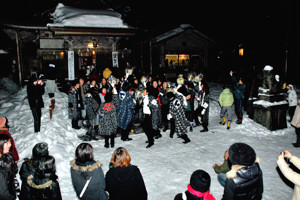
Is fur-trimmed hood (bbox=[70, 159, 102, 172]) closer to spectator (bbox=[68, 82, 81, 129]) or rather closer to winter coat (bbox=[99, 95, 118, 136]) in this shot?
winter coat (bbox=[99, 95, 118, 136])

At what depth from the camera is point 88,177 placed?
3059mm

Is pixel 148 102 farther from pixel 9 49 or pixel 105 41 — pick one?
pixel 9 49

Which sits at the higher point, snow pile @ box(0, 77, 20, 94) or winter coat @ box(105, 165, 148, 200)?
snow pile @ box(0, 77, 20, 94)

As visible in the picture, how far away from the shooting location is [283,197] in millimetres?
4504

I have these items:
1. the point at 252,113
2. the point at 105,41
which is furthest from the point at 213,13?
the point at 252,113

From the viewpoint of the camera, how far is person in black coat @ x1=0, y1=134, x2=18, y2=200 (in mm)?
2868

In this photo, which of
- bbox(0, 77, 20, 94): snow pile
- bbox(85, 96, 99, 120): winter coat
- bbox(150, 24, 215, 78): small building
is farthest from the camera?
bbox(150, 24, 215, 78): small building

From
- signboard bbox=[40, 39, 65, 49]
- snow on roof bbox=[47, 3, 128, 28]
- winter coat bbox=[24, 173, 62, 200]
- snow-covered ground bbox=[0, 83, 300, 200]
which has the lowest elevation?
snow-covered ground bbox=[0, 83, 300, 200]

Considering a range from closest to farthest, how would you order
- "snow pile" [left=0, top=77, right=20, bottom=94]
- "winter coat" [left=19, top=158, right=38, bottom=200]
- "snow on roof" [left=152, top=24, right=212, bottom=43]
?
"winter coat" [left=19, top=158, right=38, bottom=200]
"snow pile" [left=0, top=77, right=20, bottom=94]
"snow on roof" [left=152, top=24, right=212, bottom=43]

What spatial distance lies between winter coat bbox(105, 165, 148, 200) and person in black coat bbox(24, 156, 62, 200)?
78cm

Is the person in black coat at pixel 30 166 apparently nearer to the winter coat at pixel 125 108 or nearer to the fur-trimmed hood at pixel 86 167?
the fur-trimmed hood at pixel 86 167

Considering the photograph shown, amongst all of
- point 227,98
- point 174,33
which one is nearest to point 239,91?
point 227,98

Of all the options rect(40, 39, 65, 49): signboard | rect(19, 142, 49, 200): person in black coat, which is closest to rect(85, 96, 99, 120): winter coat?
rect(19, 142, 49, 200): person in black coat

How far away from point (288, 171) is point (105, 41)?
16.3 m
